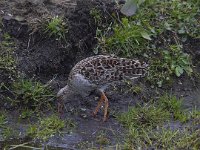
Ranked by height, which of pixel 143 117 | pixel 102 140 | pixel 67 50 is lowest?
pixel 102 140

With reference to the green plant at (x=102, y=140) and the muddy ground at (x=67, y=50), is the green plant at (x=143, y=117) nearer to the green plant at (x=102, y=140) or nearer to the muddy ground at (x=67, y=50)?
the muddy ground at (x=67, y=50)

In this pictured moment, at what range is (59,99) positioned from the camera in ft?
24.8

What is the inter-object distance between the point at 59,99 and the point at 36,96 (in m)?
0.29

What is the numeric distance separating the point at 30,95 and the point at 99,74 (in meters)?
0.92

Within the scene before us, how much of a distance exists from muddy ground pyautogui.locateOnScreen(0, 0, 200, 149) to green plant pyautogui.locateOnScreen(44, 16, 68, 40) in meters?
0.07

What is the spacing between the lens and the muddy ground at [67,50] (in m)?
7.73

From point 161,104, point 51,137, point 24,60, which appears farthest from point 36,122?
point 161,104

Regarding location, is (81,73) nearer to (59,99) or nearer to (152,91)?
(59,99)

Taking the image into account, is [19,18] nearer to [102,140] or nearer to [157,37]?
[157,37]

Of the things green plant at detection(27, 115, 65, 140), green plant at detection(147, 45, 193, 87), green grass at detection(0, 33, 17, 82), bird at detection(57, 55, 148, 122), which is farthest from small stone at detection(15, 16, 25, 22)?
green plant at detection(147, 45, 193, 87)

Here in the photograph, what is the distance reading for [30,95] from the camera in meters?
7.58

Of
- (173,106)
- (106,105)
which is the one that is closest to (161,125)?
(173,106)

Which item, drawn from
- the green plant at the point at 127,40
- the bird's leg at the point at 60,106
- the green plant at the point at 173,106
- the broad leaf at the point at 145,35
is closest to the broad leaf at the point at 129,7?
the green plant at the point at 127,40

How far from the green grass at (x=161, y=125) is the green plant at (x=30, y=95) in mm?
945
